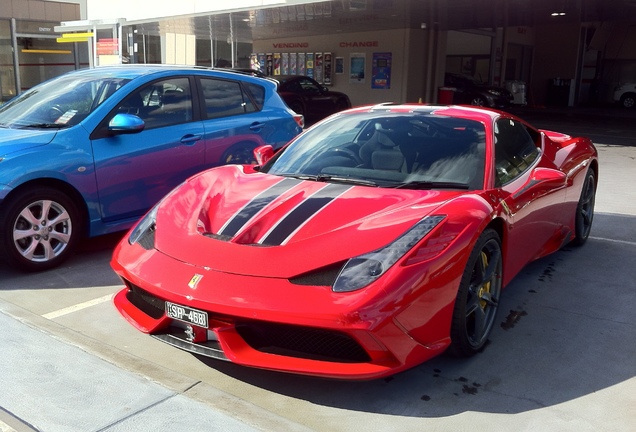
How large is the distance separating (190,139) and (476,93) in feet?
65.2

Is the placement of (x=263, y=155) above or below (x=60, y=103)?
below

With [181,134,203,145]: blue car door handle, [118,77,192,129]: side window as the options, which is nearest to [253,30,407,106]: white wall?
[118,77,192,129]: side window

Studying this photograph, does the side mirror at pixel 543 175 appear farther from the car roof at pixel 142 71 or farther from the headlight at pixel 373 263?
the car roof at pixel 142 71

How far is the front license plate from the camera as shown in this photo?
9.39 feet

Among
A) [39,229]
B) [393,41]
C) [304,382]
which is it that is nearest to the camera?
[304,382]

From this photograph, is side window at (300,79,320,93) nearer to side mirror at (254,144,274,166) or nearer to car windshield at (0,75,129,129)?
car windshield at (0,75,129,129)

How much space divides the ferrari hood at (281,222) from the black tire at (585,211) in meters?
2.44

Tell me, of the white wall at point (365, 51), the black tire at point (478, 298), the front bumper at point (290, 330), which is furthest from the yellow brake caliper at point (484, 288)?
the white wall at point (365, 51)

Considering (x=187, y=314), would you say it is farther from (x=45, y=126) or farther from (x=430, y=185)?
(x=45, y=126)

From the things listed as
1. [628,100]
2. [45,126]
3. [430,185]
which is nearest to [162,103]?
[45,126]

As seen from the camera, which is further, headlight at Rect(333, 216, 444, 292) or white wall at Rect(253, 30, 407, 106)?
white wall at Rect(253, 30, 407, 106)

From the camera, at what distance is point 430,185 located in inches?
142

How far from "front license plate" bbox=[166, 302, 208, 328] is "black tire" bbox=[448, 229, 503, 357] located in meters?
1.21

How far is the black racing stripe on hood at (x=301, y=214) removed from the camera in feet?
10.2
